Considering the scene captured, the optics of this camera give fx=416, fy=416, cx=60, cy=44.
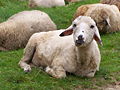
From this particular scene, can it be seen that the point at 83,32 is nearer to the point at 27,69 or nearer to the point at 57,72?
the point at 57,72

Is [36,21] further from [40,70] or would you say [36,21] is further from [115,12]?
[40,70]

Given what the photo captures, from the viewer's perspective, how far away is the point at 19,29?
1082cm

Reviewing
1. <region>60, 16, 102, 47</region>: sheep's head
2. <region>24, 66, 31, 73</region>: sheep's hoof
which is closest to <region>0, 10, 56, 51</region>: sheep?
<region>24, 66, 31, 73</region>: sheep's hoof

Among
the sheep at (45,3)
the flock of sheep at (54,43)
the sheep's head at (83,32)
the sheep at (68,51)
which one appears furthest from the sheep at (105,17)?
the sheep at (45,3)

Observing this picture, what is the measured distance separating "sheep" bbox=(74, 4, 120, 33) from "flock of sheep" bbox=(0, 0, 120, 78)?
1.37 metres

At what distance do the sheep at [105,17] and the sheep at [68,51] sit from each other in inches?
143

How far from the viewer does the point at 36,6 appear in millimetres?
17031

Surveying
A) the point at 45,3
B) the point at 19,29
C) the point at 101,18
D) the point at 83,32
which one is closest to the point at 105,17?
the point at 101,18

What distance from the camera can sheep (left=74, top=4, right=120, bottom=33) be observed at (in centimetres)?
1192

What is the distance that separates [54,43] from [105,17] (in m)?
4.10

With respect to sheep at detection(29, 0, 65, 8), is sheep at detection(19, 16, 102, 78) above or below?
above

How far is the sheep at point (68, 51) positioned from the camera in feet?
23.0

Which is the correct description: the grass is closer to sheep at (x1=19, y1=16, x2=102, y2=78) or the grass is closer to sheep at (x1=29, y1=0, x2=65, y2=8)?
sheep at (x1=19, y1=16, x2=102, y2=78)

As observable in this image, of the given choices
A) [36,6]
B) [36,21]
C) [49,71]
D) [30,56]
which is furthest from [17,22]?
[36,6]
